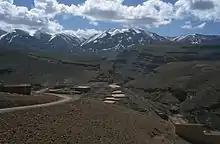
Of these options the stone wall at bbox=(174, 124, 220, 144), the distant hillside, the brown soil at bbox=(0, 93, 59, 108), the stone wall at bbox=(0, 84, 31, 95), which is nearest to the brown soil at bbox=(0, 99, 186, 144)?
the stone wall at bbox=(174, 124, 220, 144)

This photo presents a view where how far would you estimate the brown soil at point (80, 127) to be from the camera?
78.4 ft

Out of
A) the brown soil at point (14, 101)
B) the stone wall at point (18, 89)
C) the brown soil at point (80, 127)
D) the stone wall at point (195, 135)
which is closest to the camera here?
the brown soil at point (80, 127)

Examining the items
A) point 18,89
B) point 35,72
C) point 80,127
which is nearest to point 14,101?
point 80,127

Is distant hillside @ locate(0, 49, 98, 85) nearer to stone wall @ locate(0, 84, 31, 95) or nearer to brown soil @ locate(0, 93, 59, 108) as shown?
stone wall @ locate(0, 84, 31, 95)

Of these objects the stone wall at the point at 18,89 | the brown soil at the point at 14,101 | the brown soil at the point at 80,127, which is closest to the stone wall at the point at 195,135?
the brown soil at the point at 80,127

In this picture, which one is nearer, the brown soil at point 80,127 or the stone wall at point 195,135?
the brown soil at point 80,127

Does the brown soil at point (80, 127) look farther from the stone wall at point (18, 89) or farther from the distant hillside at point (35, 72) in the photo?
the distant hillside at point (35, 72)

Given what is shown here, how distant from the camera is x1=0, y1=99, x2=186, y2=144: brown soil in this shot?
23.9m

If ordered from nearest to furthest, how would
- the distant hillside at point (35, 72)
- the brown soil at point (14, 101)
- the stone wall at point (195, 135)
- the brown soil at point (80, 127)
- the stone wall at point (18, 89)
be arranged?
1. the brown soil at point (80, 127)
2. the brown soil at point (14, 101)
3. the stone wall at point (195, 135)
4. the stone wall at point (18, 89)
5. the distant hillside at point (35, 72)

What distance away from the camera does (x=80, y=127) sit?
95.1 ft

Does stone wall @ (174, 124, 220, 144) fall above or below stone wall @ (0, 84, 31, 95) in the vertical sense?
below

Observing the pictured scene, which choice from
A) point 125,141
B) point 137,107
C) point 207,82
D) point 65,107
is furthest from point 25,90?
point 207,82

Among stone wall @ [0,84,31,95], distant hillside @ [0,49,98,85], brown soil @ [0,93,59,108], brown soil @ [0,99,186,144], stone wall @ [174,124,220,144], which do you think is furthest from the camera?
distant hillside @ [0,49,98,85]

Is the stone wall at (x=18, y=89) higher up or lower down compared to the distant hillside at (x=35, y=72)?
higher up
